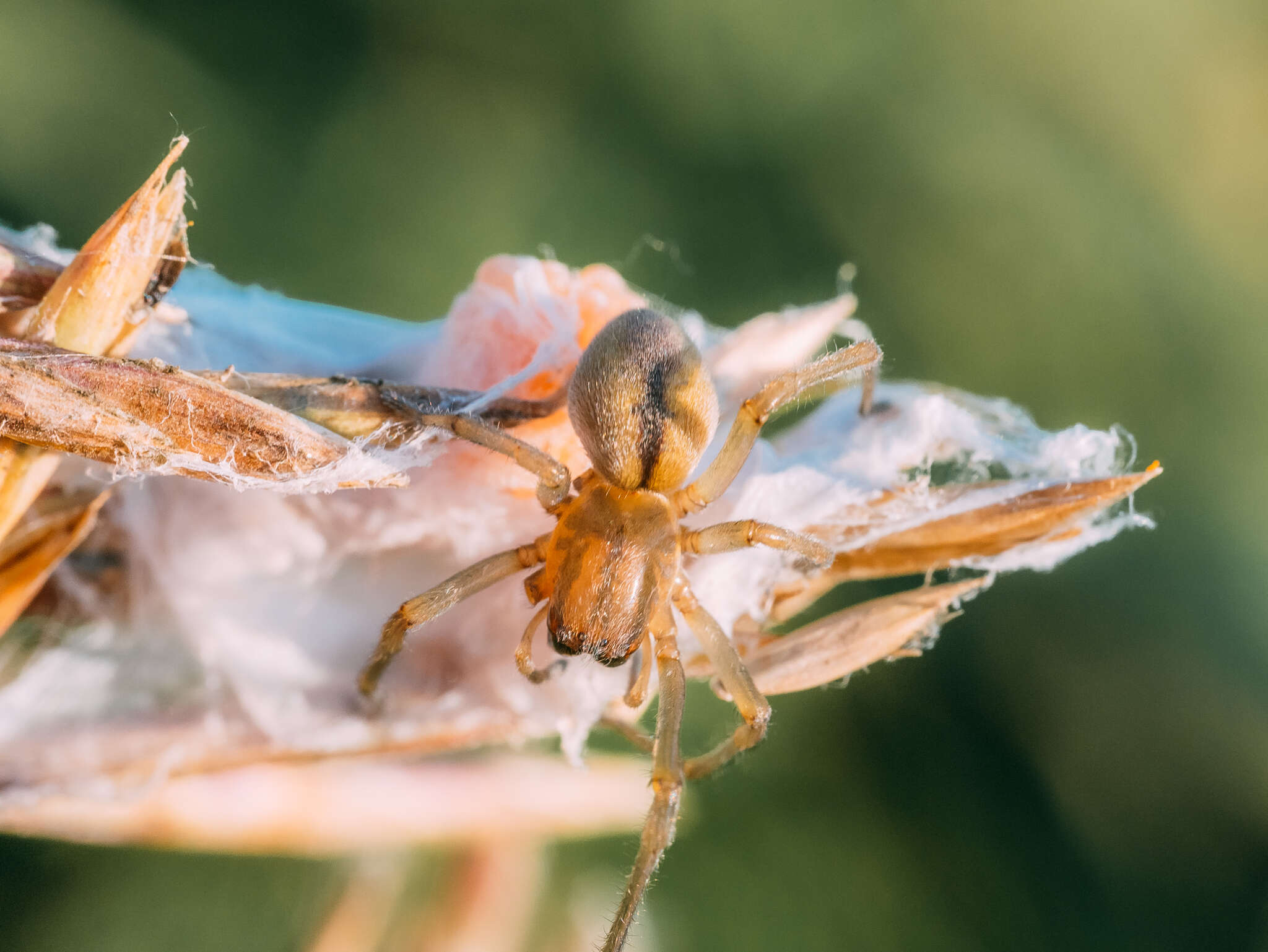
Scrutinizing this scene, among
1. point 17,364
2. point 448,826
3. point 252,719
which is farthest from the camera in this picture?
point 448,826

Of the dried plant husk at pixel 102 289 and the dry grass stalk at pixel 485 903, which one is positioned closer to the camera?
the dried plant husk at pixel 102 289

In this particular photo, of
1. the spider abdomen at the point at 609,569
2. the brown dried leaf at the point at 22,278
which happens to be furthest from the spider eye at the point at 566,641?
the brown dried leaf at the point at 22,278

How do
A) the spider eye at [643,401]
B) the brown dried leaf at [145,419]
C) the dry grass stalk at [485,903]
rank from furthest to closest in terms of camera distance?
the dry grass stalk at [485,903], the spider eye at [643,401], the brown dried leaf at [145,419]

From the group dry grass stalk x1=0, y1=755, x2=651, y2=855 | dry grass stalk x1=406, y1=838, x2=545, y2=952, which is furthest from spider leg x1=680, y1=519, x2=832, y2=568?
dry grass stalk x1=406, y1=838, x2=545, y2=952

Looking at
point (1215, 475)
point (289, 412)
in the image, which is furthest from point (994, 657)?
point (289, 412)

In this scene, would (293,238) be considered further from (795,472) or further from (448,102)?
(795,472)

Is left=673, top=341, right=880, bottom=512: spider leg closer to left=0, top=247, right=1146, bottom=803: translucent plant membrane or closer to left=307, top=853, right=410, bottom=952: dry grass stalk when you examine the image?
Result: left=0, top=247, right=1146, bottom=803: translucent plant membrane

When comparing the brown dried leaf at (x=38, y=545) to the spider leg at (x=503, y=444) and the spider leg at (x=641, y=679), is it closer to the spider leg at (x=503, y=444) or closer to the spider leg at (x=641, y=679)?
the spider leg at (x=503, y=444)
